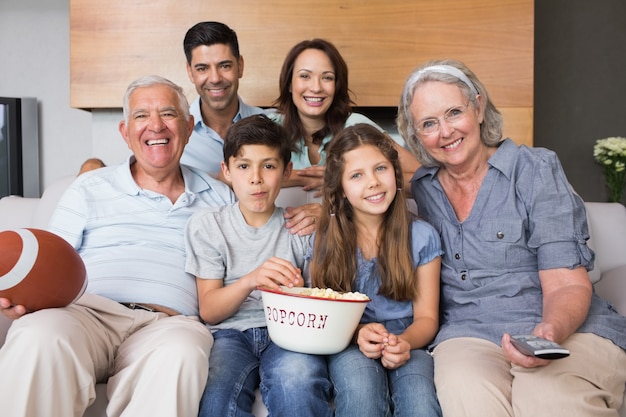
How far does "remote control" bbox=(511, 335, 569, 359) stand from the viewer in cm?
131

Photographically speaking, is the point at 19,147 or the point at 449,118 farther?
the point at 19,147

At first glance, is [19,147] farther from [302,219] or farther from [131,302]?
[302,219]

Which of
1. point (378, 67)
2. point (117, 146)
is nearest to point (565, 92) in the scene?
point (378, 67)

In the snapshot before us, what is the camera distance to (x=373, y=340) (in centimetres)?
157

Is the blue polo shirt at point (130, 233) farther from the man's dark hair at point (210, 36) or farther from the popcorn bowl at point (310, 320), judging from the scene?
the man's dark hair at point (210, 36)

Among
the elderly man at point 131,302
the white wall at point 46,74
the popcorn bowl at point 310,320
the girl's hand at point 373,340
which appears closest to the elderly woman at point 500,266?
the girl's hand at point 373,340

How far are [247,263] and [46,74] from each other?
3.63 metres

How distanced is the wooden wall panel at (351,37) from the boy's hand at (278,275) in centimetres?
216

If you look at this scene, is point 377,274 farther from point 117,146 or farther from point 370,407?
point 117,146

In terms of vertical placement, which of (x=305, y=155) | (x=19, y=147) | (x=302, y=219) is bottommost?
(x=302, y=219)

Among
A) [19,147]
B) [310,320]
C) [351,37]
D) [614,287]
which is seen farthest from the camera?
[19,147]

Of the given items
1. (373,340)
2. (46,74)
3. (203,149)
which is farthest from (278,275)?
(46,74)

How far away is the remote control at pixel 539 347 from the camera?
51.4 inches

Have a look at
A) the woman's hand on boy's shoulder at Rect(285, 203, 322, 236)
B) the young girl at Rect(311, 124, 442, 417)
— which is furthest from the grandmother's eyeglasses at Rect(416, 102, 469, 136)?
→ the woman's hand on boy's shoulder at Rect(285, 203, 322, 236)
